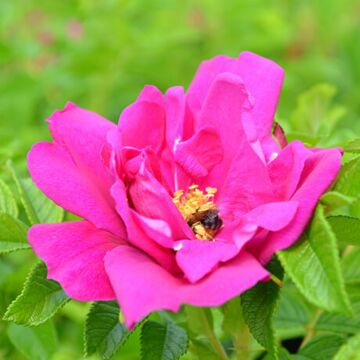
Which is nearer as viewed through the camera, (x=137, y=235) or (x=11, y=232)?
(x=137, y=235)

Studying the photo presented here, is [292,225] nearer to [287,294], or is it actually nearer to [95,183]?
[95,183]

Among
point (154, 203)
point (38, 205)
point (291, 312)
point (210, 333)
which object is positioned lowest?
point (291, 312)

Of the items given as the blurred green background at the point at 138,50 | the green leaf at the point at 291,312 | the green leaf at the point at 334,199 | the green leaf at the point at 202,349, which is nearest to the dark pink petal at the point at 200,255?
the green leaf at the point at 334,199

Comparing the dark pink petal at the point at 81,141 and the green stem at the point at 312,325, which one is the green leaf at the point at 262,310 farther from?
the green stem at the point at 312,325

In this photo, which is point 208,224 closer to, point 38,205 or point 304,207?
point 304,207

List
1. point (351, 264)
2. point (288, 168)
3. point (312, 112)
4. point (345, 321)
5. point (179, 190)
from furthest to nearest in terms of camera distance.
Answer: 1. point (312, 112)
2. point (351, 264)
3. point (345, 321)
4. point (179, 190)
5. point (288, 168)

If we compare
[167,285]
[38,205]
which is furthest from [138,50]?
[167,285]

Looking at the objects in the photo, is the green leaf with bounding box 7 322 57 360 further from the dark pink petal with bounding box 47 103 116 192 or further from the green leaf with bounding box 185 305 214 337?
the dark pink petal with bounding box 47 103 116 192
